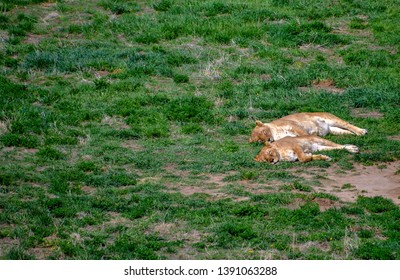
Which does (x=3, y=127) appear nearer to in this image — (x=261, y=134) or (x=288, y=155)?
(x=261, y=134)

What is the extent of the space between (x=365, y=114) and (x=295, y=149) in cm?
298

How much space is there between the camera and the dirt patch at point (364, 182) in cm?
1288

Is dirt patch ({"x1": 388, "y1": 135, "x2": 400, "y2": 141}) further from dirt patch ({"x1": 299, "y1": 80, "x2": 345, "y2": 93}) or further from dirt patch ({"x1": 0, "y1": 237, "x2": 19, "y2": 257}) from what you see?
dirt patch ({"x1": 0, "y1": 237, "x2": 19, "y2": 257})

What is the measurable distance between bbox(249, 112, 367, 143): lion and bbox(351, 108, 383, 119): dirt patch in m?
1.09

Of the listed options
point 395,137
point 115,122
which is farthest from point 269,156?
point 115,122

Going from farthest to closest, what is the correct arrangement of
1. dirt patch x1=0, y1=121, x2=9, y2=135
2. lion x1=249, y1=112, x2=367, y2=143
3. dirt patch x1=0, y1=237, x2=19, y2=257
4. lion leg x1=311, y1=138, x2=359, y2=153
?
dirt patch x1=0, y1=121, x2=9, y2=135
lion x1=249, y1=112, x2=367, y2=143
lion leg x1=311, y1=138, x2=359, y2=153
dirt patch x1=0, y1=237, x2=19, y2=257

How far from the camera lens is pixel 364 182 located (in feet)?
43.9

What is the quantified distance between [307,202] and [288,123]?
3.39 metres

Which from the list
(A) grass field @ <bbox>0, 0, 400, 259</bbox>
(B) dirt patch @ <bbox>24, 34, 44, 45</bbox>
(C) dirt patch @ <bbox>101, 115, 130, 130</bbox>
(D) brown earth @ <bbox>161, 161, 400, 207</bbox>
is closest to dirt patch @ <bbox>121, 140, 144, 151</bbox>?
(A) grass field @ <bbox>0, 0, 400, 259</bbox>

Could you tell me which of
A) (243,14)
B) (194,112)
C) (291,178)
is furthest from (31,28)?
(291,178)

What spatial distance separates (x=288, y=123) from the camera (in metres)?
15.7

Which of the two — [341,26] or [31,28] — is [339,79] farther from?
[31,28]

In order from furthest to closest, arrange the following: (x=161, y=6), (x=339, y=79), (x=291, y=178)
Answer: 1. (x=161, y=6)
2. (x=339, y=79)
3. (x=291, y=178)

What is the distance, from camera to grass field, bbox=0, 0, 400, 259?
11.6 metres
